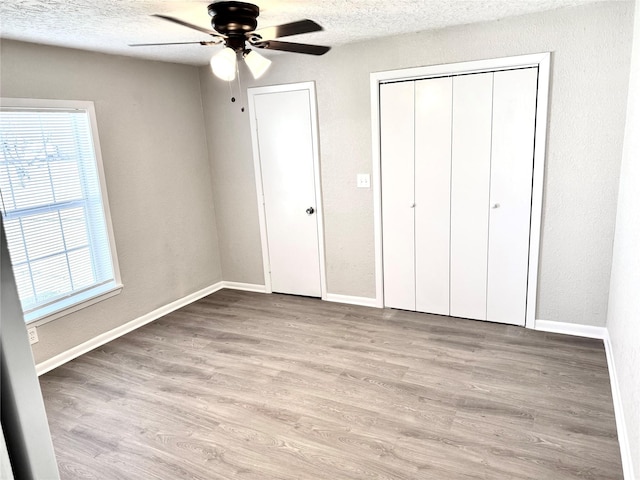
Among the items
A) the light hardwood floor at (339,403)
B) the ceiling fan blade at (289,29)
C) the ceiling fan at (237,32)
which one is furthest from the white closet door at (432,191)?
the ceiling fan blade at (289,29)

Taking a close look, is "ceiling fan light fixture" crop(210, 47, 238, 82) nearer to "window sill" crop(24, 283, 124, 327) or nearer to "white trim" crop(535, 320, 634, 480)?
"window sill" crop(24, 283, 124, 327)

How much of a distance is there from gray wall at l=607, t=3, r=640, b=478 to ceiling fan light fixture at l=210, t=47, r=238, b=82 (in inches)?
83.7

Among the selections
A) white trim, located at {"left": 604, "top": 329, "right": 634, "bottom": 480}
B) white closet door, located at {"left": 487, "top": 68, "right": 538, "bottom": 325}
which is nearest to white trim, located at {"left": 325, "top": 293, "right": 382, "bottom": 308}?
white closet door, located at {"left": 487, "top": 68, "right": 538, "bottom": 325}

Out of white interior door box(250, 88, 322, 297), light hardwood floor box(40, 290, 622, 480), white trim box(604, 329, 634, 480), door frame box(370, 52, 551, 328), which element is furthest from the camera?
white interior door box(250, 88, 322, 297)

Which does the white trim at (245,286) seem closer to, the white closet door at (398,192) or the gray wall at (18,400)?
the white closet door at (398,192)

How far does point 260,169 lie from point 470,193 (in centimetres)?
205

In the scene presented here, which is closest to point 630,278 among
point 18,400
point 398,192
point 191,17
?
point 398,192

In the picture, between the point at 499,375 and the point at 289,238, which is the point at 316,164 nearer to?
the point at 289,238

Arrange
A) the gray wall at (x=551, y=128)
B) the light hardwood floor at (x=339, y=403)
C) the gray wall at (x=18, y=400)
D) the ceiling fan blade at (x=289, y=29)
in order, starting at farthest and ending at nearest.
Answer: the gray wall at (x=551, y=128), the light hardwood floor at (x=339, y=403), the ceiling fan blade at (x=289, y=29), the gray wall at (x=18, y=400)

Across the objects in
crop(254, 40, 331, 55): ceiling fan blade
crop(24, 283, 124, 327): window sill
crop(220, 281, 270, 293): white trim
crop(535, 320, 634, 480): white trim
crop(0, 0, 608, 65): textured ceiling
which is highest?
crop(0, 0, 608, 65): textured ceiling

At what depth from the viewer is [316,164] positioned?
4129 millimetres

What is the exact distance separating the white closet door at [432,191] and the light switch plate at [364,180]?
1.43ft

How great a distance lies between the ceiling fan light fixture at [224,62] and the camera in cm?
217

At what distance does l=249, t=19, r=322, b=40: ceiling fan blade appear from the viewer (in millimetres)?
2086
